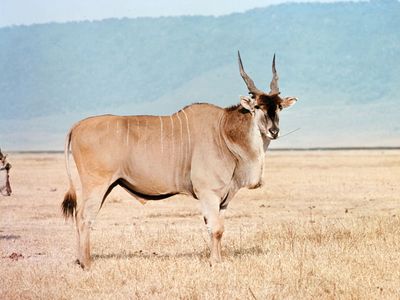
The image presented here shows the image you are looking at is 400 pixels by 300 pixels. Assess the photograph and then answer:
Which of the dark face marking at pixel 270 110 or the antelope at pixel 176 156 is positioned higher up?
the dark face marking at pixel 270 110

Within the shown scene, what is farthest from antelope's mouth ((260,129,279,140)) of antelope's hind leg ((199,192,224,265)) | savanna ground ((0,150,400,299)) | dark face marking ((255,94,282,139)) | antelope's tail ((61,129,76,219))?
antelope's tail ((61,129,76,219))

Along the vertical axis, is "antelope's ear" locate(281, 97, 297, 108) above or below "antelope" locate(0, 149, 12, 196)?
above

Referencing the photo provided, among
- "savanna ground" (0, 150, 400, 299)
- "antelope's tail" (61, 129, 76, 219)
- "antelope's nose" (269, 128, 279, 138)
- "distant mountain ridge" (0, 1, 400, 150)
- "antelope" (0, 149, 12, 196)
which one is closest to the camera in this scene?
"savanna ground" (0, 150, 400, 299)

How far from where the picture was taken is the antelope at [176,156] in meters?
11.4

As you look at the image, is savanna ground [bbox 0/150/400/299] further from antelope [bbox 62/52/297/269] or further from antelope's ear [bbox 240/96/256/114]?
antelope's ear [bbox 240/96/256/114]

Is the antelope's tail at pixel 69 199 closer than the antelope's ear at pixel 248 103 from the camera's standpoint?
No

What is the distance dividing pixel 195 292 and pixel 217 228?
2175mm

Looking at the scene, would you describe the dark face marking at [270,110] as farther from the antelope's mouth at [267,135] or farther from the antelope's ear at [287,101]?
the antelope's ear at [287,101]

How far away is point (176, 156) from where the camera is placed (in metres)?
11.6

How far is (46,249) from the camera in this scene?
1377 cm

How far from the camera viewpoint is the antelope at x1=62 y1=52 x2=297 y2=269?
11.4 meters

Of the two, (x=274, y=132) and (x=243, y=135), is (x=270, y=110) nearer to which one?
(x=274, y=132)

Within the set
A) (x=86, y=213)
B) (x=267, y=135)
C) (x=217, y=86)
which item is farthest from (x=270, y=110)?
(x=217, y=86)

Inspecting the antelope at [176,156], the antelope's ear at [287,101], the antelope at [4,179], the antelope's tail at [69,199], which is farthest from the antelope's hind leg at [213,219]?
the antelope at [4,179]
